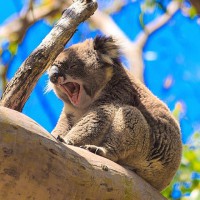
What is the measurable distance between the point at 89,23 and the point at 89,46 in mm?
3267

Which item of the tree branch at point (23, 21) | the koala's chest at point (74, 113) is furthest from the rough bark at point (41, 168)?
the tree branch at point (23, 21)

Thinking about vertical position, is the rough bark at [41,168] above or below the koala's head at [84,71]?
below

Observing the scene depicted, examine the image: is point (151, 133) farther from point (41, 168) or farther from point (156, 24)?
point (156, 24)

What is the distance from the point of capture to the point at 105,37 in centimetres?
488

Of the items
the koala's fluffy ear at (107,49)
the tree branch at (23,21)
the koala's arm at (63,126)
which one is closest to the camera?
the koala's arm at (63,126)

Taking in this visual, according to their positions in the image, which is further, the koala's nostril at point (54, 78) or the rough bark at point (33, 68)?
the koala's nostril at point (54, 78)

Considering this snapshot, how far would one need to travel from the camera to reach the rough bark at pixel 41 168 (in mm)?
2537

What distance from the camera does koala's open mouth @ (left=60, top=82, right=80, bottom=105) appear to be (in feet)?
15.2

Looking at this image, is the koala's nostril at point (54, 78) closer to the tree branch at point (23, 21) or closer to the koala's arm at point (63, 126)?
the koala's arm at point (63, 126)

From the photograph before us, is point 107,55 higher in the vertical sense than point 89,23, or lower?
lower

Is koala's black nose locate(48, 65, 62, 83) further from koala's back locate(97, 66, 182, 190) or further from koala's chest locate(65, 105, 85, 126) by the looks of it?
koala's back locate(97, 66, 182, 190)

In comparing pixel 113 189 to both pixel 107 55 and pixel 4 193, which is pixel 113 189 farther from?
pixel 107 55

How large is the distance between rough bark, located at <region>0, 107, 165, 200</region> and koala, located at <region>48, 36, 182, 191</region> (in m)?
0.62

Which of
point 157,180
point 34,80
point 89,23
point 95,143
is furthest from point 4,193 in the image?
point 89,23
